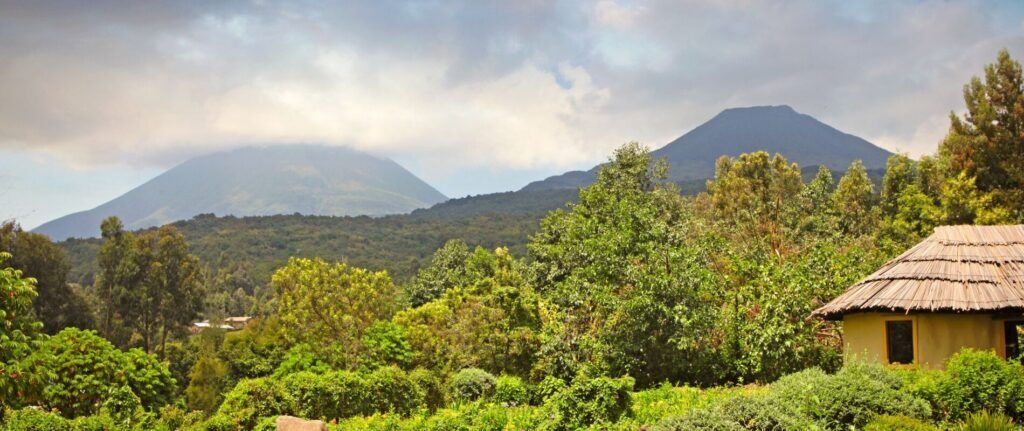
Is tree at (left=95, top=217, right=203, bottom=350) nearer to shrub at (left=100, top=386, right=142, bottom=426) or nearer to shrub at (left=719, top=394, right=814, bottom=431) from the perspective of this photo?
shrub at (left=100, top=386, right=142, bottom=426)

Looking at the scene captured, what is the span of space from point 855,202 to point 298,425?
30.1m

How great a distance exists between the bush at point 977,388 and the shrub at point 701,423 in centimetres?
378

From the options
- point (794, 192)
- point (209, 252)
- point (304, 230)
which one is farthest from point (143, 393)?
point (304, 230)

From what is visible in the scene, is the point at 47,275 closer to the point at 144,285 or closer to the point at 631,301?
the point at 144,285

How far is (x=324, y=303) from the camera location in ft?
83.6

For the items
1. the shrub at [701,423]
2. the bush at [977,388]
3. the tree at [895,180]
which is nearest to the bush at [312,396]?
the shrub at [701,423]

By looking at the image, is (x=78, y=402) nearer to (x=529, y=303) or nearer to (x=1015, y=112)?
(x=529, y=303)

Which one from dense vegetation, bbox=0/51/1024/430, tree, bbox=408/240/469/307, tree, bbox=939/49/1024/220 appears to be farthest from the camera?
tree, bbox=408/240/469/307

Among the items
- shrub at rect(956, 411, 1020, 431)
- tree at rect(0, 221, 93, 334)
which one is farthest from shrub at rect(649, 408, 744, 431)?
tree at rect(0, 221, 93, 334)

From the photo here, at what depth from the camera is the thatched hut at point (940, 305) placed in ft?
44.3

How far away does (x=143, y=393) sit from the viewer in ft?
59.2

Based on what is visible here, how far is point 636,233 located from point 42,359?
12.0 metres

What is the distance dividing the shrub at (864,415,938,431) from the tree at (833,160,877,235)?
26544mm

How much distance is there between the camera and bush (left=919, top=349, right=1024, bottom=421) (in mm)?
9773
